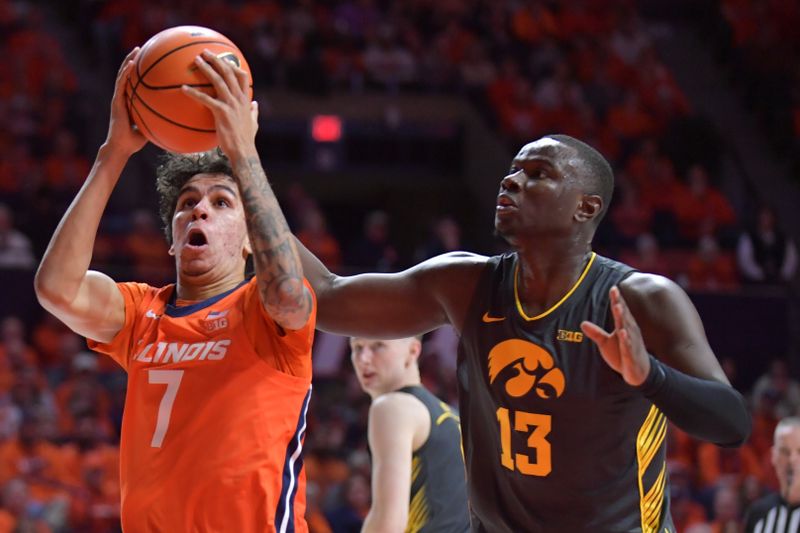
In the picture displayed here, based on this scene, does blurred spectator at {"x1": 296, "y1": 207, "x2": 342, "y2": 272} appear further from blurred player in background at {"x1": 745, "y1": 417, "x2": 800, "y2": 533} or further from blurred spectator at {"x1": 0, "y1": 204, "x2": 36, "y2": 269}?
blurred player in background at {"x1": 745, "y1": 417, "x2": 800, "y2": 533}

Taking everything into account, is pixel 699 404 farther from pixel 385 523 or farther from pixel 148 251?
pixel 148 251

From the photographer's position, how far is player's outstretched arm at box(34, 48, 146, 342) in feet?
11.6

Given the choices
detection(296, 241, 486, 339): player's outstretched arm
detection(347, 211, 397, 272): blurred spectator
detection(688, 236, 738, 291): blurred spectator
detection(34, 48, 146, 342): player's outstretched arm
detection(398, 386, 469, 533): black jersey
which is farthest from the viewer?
detection(688, 236, 738, 291): blurred spectator

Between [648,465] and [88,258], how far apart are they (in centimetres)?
192

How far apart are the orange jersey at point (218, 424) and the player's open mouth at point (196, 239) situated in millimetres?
205

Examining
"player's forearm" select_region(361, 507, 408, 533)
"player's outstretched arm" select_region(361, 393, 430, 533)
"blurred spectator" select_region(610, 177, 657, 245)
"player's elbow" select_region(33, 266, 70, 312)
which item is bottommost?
"player's forearm" select_region(361, 507, 408, 533)

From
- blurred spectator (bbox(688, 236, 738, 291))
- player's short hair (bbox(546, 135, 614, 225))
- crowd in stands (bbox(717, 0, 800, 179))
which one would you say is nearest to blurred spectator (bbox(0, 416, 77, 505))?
player's short hair (bbox(546, 135, 614, 225))

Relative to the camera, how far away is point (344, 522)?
833 cm

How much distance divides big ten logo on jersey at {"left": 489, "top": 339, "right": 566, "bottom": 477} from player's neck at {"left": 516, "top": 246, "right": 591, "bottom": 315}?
18 cm

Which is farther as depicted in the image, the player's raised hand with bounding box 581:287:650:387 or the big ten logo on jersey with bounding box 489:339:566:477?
the big ten logo on jersey with bounding box 489:339:566:477

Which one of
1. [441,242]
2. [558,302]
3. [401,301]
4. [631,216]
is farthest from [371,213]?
[558,302]

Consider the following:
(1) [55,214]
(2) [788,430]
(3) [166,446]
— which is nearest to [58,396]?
(1) [55,214]

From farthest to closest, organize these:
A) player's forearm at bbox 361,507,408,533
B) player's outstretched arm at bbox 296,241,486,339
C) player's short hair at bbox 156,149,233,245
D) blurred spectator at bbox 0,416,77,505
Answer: blurred spectator at bbox 0,416,77,505 < player's forearm at bbox 361,507,408,533 < player's outstretched arm at bbox 296,241,486,339 < player's short hair at bbox 156,149,233,245

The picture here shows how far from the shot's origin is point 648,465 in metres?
3.70
